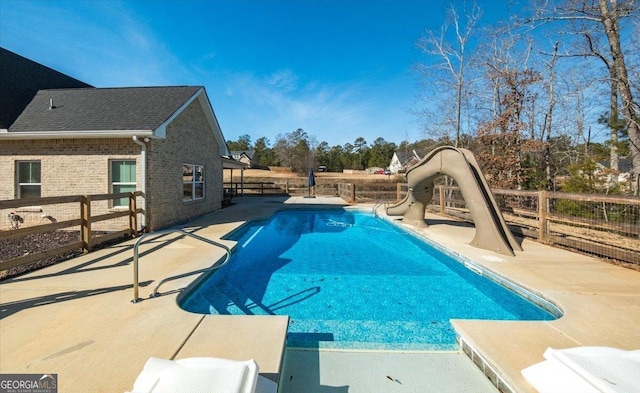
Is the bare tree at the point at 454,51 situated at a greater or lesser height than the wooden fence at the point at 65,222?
greater

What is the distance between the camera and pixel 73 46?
1104 cm

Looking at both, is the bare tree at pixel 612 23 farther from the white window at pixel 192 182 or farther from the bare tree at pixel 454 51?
the white window at pixel 192 182

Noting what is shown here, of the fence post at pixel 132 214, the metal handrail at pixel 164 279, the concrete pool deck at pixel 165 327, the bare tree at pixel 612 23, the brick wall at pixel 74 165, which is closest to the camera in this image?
the concrete pool deck at pixel 165 327

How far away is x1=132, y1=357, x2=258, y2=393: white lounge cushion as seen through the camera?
1.54 metres

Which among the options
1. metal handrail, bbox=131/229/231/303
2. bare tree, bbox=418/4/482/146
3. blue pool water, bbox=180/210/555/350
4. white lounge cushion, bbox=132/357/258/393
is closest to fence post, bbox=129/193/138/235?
blue pool water, bbox=180/210/555/350

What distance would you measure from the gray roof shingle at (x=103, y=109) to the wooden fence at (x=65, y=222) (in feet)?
7.19

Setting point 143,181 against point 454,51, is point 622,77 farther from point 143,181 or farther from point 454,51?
point 143,181

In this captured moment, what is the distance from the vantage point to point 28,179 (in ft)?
27.0

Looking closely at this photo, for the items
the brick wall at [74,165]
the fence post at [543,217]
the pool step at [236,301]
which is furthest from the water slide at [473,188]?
the brick wall at [74,165]

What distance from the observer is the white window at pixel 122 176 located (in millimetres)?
7902

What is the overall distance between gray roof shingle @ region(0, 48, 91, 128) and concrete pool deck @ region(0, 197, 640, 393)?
761 centimetres

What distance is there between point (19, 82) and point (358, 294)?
14.1m

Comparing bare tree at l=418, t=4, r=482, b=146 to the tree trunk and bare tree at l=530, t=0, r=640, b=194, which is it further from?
the tree trunk

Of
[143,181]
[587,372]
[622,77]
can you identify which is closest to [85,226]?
[143,181]
